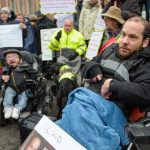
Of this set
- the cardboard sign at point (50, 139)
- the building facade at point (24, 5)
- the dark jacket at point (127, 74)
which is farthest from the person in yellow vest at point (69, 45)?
the building facade at point (24, 5)

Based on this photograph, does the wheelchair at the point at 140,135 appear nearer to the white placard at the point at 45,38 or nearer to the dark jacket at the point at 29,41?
the dark jacket at the point at 29,41

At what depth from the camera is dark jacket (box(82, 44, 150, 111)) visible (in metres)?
2.64

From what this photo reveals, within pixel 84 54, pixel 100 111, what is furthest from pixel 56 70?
pixel 100 111

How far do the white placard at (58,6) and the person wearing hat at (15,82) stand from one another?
3168 mm

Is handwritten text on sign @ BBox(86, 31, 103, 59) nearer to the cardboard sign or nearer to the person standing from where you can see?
the person standing

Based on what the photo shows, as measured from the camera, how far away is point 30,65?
5.12 meters

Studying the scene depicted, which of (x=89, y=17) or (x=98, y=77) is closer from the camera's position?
(x=98, y=77)

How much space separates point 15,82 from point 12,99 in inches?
9.8

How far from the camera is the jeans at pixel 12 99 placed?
16.1ft

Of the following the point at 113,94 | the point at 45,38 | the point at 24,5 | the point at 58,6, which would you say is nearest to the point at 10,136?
the point at 113,94

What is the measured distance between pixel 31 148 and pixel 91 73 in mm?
854

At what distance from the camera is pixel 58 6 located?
26.2 feet

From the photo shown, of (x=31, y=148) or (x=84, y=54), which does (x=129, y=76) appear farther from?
(x=84, y=54)

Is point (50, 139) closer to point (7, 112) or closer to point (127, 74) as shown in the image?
point (127, 74)
